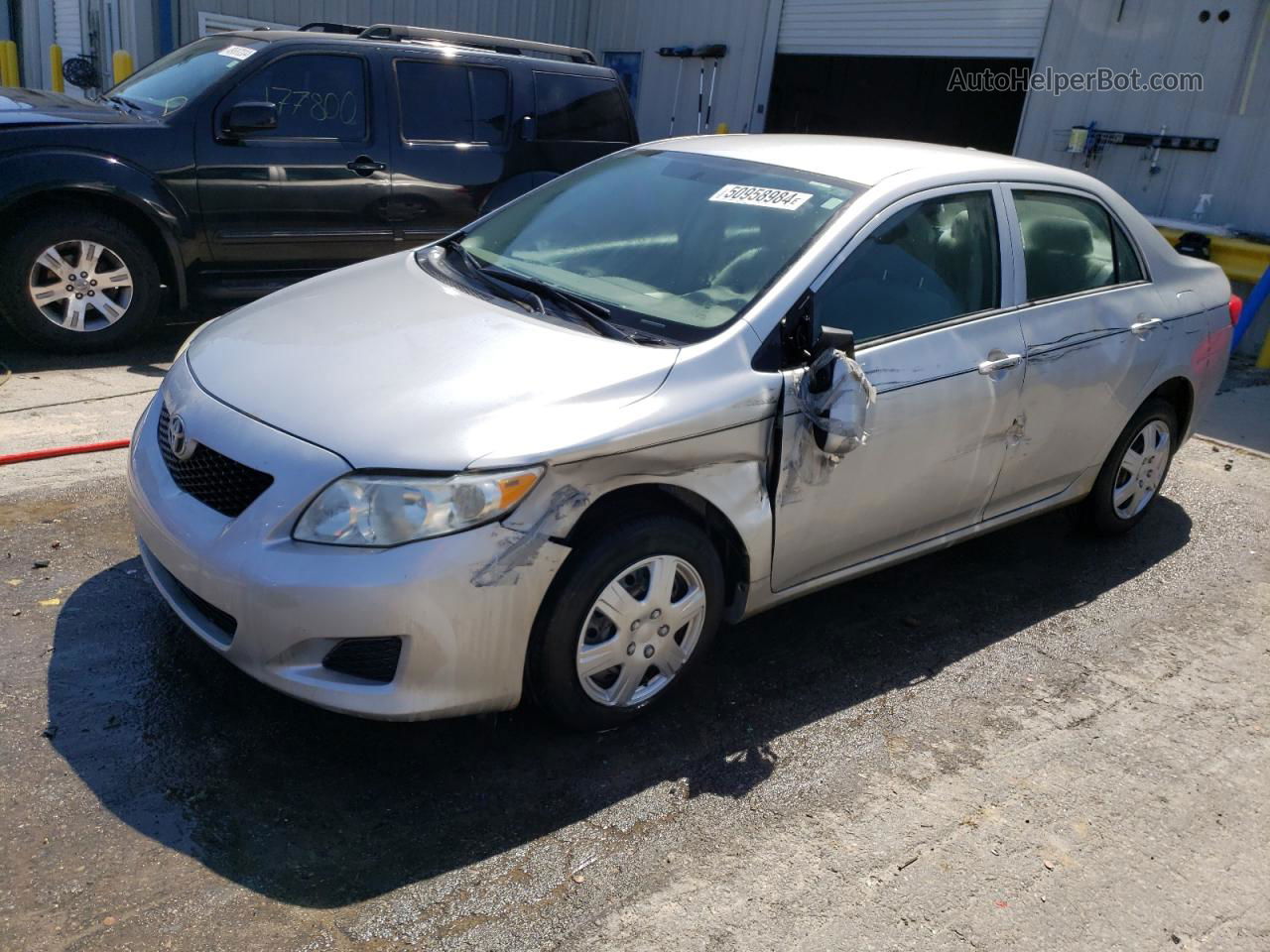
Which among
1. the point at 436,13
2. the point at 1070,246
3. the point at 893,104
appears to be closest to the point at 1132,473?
the point at 1070,246

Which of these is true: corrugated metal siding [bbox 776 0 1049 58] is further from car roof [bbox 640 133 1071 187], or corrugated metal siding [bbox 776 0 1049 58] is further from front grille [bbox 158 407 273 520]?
front grille [bbox 158 407 273 520]

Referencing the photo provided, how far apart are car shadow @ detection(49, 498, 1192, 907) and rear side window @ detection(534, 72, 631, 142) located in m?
4.98

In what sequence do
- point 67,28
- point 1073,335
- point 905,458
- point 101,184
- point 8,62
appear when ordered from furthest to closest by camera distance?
point 8,62
point 67,28
point 101,184
point 1073,335
point 905,458

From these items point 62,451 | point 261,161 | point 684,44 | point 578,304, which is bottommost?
point 62,451

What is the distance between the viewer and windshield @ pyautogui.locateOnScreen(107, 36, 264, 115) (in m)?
6.65

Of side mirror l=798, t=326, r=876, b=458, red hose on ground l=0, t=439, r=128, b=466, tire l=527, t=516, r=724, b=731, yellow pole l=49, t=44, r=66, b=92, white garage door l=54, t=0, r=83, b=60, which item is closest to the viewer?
tire l=527, t=516, r=724, b=731

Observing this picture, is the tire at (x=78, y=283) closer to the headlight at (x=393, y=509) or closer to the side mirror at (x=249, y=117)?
the side mirror at (x=249, y=117)

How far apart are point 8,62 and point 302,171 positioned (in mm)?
10935

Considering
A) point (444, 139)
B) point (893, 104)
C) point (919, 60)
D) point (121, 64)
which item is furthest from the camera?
point (893, 104)

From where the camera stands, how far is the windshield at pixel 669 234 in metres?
3.43

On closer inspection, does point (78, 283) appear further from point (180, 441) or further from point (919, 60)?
point (919, 60)

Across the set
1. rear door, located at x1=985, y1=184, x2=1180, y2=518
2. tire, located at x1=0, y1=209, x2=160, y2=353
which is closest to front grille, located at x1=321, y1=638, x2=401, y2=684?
rear door, located at x1=985, y1=184, x2=1180, y2=518

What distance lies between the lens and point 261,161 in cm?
664

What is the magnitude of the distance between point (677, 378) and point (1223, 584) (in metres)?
3.08
